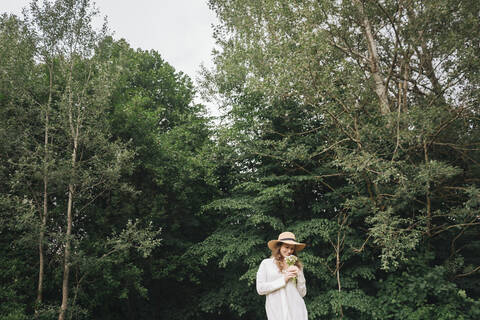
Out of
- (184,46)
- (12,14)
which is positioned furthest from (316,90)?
(184,46)

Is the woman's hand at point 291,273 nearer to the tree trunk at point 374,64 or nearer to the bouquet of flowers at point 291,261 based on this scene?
the bouquet of flowers at point 291,261

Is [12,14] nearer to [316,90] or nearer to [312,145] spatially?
[316,90]

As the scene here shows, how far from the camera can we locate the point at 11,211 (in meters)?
8.77

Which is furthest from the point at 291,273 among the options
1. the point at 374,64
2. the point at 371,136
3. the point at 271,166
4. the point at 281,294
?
the point at 374,64

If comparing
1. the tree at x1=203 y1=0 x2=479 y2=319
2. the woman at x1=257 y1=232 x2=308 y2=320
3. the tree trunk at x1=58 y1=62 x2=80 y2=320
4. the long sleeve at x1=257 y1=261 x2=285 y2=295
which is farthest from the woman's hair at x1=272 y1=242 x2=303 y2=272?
the tree trunk at x1=58 y1=62 x2=80 y2=320

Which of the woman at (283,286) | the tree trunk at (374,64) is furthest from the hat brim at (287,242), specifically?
the tree trunk at (374,64)

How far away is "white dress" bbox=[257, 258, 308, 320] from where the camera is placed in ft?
11.9

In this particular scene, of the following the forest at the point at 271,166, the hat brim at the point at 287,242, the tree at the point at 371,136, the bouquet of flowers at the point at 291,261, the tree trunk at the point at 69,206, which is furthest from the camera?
the tree trunk at the point at 69,206

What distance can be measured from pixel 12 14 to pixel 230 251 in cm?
970

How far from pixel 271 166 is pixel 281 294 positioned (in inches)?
301

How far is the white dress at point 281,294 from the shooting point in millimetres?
3631

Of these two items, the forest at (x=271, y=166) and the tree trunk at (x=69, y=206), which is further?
the tree trunk at (x=69, y=206)

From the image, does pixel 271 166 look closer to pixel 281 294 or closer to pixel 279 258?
pixel 279 258

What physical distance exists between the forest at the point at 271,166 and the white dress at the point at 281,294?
413 cm
